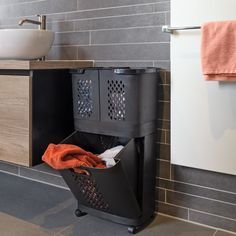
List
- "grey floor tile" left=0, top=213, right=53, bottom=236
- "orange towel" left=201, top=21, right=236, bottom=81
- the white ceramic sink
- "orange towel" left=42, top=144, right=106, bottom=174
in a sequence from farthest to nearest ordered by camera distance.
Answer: the white ceramic sink, "grey floor tile" left=0, top=213, right=53, bottom=236, "orange towel" left=42, top=144, right=106, bottom=174, "orange towel" left=201, top=21, right=236, bottom=81

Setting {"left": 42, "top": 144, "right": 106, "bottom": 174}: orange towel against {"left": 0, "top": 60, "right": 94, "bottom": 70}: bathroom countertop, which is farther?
{"left": 0, "top": 60, "right": 94, "bottom": 70}: bathroom countertop

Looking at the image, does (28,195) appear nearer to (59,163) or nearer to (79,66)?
(59,163)

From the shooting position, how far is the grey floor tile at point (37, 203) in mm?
1593

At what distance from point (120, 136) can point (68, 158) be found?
24 centimetres

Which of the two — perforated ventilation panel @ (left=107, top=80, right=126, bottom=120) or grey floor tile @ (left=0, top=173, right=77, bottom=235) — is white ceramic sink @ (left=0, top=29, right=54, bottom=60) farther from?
grey floor tile @ (left=0, top=173, right=77, bottom=235)

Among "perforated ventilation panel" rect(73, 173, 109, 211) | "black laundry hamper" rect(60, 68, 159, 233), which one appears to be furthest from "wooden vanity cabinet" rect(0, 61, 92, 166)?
"perforated ventilation panel" rect(73, 173, 109, 211)

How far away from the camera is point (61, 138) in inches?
66.6

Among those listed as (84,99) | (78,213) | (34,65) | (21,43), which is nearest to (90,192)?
(78,213)

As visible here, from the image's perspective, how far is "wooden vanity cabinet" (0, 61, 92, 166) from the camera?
4.93ft

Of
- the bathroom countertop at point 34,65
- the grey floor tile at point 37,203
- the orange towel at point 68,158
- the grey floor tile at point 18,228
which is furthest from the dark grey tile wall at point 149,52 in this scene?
the grey floor tile at point 18,228

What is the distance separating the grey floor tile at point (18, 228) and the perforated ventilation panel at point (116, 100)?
61cm

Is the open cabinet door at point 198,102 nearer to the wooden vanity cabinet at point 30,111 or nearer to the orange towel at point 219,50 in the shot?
the orange towel at point 219,50

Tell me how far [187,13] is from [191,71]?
247 mm

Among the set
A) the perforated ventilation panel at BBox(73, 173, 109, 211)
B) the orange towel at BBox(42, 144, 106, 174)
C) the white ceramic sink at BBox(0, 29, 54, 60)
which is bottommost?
the perforated ventilation panel at BBox(73, 173, 109, 211)
